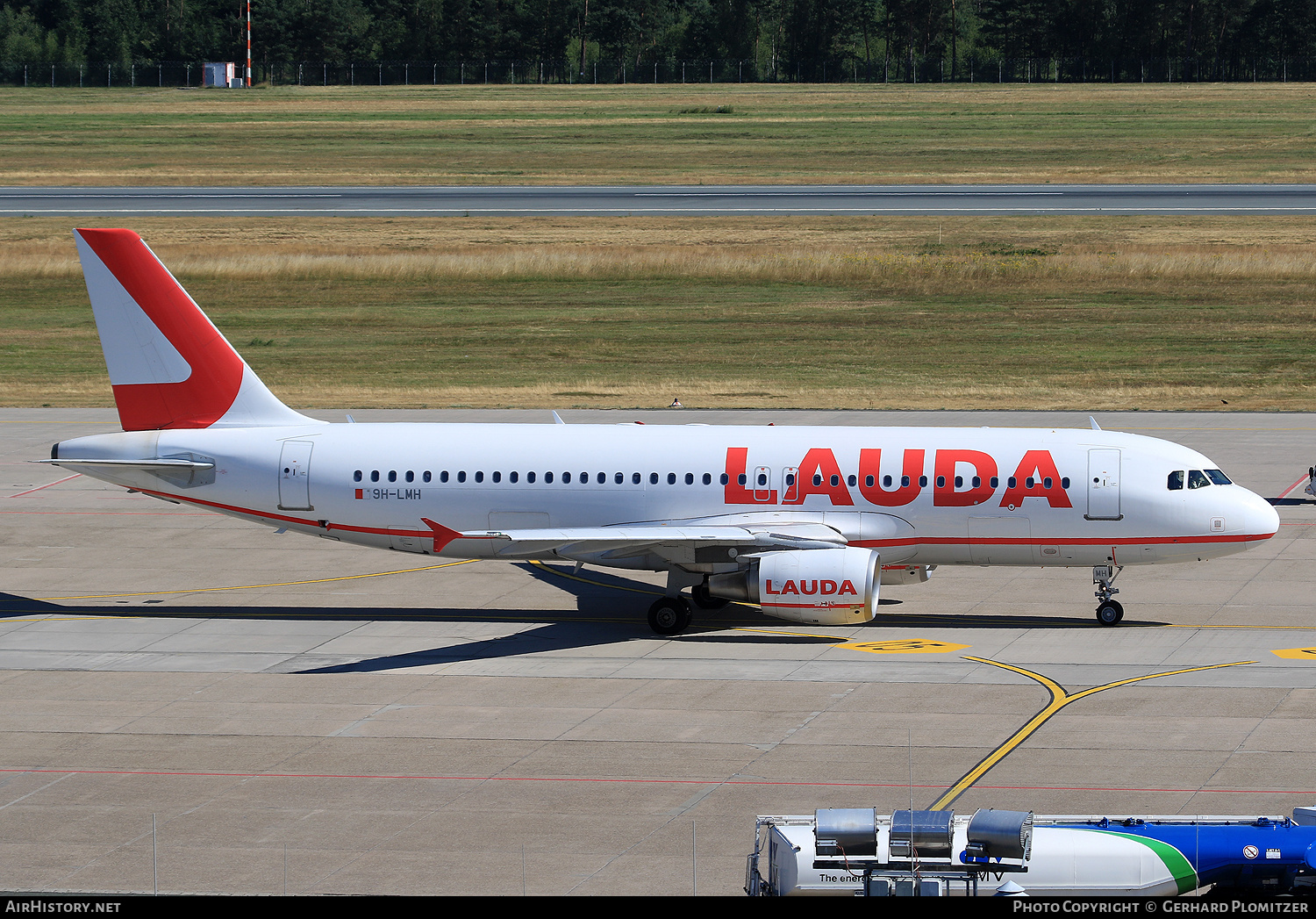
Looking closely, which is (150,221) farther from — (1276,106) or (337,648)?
(1276,106)

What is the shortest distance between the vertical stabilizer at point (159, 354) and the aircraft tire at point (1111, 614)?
19041 mm

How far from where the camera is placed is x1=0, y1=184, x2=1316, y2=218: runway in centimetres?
10744

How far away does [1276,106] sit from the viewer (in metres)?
166

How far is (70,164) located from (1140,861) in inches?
5570

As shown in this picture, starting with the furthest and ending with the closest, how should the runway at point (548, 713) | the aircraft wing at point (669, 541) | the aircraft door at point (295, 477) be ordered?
the aircraft door at point (295, 477), the aircraft wing at point (669, 541), the runway at point (548, 713)

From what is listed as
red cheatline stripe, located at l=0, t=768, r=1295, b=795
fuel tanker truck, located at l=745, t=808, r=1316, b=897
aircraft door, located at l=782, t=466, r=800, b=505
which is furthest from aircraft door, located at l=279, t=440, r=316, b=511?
fuel tanker truck, located at l=745, t=808, r=1316, b=897

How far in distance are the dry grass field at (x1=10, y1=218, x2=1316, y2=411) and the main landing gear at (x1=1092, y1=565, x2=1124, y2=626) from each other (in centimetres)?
2699

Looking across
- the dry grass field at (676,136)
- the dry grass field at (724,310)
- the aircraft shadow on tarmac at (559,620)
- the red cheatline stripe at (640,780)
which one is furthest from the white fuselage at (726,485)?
the dry grass field at (676,136)

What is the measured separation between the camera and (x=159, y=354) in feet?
122

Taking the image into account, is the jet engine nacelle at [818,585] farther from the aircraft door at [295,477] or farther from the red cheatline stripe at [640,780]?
the aircraft door at [295,477]

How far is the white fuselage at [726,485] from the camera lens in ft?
112

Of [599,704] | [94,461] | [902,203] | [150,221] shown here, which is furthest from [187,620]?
[902,203]

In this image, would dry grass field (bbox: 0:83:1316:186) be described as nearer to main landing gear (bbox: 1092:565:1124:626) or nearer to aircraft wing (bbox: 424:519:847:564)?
main landing gear (bbox: 1092:565:1124:626)

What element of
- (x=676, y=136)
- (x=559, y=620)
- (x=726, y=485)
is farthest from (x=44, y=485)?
(x=676, y=136)
